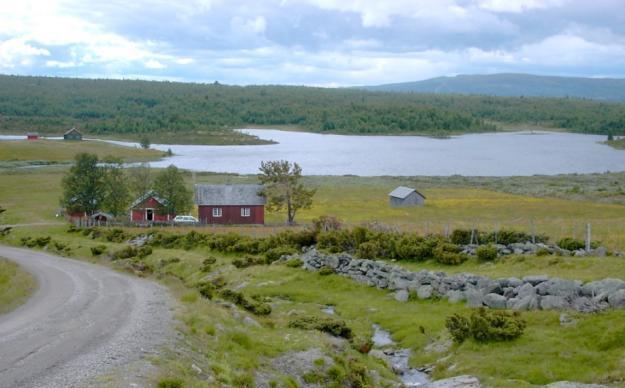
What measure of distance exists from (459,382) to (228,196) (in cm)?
5247

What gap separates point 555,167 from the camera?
146m

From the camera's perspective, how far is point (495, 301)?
24.8 meters

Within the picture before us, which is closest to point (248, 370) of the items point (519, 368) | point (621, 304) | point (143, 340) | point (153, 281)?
point (143, 340)

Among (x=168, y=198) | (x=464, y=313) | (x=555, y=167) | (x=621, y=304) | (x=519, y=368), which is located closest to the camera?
(x=519, y=368)

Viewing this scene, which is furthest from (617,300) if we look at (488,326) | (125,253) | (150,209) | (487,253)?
(150,209)

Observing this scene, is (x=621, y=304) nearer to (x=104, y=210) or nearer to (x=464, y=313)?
(x=464, y=313)

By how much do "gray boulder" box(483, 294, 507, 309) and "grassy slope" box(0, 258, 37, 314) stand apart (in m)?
16.7

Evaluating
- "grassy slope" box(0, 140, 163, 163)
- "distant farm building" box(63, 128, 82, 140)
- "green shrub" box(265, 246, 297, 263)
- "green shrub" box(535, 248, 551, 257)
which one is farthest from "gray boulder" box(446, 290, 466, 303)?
"distant farm building" box(63, 128, 82, 140)

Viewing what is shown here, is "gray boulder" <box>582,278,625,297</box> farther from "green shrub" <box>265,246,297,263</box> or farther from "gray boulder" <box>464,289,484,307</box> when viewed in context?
"green shrub" <box>265,246,297,263</box>

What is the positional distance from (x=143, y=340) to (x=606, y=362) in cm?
1211

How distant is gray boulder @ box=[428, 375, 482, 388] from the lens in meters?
18.4

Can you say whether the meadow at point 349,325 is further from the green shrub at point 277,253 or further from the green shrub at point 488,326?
the green shrub at point 277,253

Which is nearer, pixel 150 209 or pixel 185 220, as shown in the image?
pixel 185 220

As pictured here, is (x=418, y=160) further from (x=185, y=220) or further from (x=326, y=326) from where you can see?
(x=326, y=326)
